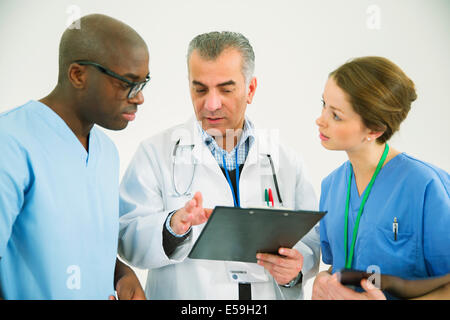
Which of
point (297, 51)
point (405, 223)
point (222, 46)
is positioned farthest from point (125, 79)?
point (297, 51)

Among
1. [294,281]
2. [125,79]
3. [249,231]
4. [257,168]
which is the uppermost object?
[125,79]

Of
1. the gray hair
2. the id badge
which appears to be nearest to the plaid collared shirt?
the gray hair

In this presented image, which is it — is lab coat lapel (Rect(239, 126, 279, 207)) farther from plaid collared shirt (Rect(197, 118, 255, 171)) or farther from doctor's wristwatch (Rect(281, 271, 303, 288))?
doctor's wristwatch (Rect(281, 271, 303, 288))

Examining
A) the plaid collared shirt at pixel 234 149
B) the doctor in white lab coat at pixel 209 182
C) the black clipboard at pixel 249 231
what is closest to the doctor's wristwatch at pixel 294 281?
the doctor in white lab coat at pixel 209 182

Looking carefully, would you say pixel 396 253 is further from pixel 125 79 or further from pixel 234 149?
pixel 125 79

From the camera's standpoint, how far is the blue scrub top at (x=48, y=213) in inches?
44.6

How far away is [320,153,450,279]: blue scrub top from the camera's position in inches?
53.8

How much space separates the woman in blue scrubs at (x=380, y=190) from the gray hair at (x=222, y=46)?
1.17 ft

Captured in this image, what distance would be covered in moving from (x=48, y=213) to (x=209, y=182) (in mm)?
683

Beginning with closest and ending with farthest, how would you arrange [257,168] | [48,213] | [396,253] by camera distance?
[48,213] → [396,253] → [257,168]

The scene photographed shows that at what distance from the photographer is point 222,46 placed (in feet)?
5.55

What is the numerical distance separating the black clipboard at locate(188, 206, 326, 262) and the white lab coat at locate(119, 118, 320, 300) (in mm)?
198

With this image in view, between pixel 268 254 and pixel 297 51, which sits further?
pixel 297 51

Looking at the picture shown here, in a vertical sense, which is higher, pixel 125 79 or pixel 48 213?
pixel 125 79
